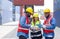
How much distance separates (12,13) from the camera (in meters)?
33.4

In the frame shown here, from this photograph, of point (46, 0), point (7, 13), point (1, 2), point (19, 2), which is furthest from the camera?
point (7, 13)

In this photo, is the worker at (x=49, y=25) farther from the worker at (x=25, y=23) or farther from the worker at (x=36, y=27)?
the worker at (x=25, y=23)

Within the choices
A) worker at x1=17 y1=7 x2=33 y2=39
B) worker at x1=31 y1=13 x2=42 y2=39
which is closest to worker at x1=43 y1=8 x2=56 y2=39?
worker at x1=31 y1=13 x2=42 y2=39

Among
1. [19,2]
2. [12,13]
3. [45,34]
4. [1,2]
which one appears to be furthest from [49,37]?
[12,13]

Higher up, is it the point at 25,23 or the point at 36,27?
the point at 25,23

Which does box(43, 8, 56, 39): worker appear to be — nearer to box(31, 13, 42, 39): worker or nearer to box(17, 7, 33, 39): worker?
box(31, 13, 42, 39): worker

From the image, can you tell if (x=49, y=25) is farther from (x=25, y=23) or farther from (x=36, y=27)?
(x=25, y=23)

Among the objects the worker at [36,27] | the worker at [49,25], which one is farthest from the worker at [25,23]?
the worker at [49,25]

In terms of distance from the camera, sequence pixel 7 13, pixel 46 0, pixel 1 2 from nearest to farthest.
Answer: pixel 46 0 < pixel 1 2 < pixel 7 13

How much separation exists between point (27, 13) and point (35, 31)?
1.65ft

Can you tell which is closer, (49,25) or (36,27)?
(36,27)

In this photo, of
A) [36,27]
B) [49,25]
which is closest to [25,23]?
[36,27]

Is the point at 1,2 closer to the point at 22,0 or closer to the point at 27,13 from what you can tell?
the point at 22,0

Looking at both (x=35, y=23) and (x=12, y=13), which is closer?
(x=35, y=23)
